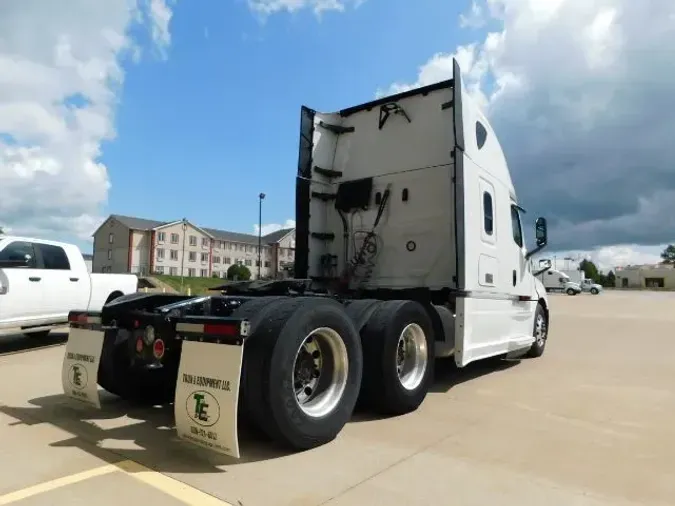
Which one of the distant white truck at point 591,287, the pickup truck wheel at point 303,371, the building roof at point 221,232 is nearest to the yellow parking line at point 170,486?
the pickup truck wheel at point 303,371

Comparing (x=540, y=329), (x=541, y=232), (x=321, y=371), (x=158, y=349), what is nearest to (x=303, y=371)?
(x=321, y=371)

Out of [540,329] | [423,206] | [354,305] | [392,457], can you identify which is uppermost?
[423,206]

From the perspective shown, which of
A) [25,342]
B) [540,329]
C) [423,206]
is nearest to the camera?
[423,206]

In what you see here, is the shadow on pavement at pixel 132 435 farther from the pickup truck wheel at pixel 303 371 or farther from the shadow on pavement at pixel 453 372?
the shadow on pavement at pixel 453 372

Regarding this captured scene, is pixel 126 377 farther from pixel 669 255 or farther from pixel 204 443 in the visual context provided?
pixel 669 255

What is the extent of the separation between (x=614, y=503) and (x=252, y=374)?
2.41 meters

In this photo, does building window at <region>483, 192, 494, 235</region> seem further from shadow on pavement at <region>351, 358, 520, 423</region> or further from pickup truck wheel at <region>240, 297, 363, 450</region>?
pickup truck wheel at <region>240, 297, 363, 450</region>

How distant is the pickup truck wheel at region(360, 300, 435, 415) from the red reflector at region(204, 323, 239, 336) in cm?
171

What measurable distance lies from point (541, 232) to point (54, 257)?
8.59 meters

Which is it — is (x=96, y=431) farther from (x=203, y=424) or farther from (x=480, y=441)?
(x=480, y=441)

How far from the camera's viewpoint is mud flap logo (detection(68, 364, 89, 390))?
176 inches

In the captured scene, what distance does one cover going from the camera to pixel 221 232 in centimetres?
9662

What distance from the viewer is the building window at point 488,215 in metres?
6.41

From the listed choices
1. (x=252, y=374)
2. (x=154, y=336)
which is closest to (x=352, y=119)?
(x=154, y=336)
